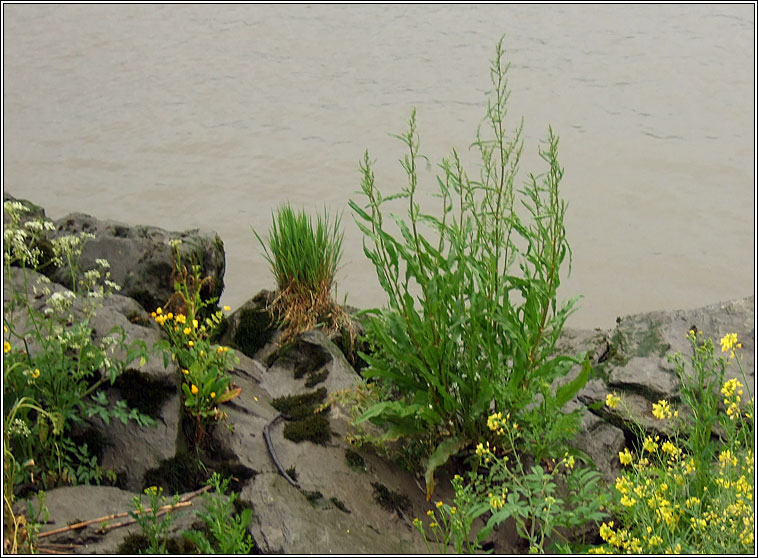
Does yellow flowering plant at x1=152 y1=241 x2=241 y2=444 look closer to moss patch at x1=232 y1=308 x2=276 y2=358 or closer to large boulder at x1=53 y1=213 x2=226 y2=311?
large boulder at x1=53 y1=213 x2=226 y2=311

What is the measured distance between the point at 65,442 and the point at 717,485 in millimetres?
2748

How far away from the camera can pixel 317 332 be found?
5340 millimetres

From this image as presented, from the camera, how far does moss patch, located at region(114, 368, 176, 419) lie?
13.2 feet

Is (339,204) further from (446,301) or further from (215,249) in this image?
(446,301)

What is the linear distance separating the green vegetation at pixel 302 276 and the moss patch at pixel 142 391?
1.57m

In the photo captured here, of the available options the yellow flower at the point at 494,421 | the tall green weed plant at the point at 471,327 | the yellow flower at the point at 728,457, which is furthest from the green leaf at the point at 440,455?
the yellow flower at the point at 728,457

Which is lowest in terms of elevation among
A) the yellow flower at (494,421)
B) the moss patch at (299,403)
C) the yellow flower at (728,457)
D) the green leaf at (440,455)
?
the moss patch at (299,403)

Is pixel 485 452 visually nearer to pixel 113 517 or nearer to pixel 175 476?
pixel 175 476

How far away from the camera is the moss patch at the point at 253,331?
561 cm

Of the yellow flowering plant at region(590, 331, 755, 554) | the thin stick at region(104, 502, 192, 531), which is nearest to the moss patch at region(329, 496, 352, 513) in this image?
the thin stick at region(104, 502, 192, 531)

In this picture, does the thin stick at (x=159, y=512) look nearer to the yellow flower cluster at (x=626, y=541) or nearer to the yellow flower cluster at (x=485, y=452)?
the yellow flower cluster at (x=485, y=452)

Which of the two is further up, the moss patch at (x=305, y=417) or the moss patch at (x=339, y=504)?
the moss patch at (x=305, y=417)

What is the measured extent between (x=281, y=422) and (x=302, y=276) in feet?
4.58

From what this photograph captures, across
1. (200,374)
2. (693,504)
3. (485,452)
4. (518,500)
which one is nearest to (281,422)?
(200,374)
